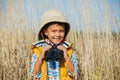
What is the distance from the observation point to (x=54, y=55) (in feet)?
4.88

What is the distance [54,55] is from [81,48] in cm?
82

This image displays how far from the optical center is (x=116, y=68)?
7.38 feet

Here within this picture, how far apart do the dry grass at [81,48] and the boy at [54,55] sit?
50cm

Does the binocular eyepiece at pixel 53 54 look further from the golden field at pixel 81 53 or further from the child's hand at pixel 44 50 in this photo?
the golden field at pixel 81 53

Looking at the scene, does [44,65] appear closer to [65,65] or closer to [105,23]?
[65,65]

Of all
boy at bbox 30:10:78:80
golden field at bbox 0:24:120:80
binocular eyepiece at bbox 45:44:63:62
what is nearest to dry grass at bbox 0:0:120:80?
golden field at bbox 0:24:120:80

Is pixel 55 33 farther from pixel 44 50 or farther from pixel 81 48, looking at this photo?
pixel 81 48

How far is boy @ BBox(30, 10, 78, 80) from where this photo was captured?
4.95ft

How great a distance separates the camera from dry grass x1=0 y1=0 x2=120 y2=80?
2.12m

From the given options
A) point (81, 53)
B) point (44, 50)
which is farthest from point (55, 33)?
point (81, 53)

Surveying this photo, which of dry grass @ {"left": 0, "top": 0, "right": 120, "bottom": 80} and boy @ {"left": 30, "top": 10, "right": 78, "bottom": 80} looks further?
dry grass @ {"left": 0, "top": 0, "right": 120, "bottom": 80}

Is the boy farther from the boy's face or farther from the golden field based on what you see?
the golden field

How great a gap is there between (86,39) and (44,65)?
2.65ft

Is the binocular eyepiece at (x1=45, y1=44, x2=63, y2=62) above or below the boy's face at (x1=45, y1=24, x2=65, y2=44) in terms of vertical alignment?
below
